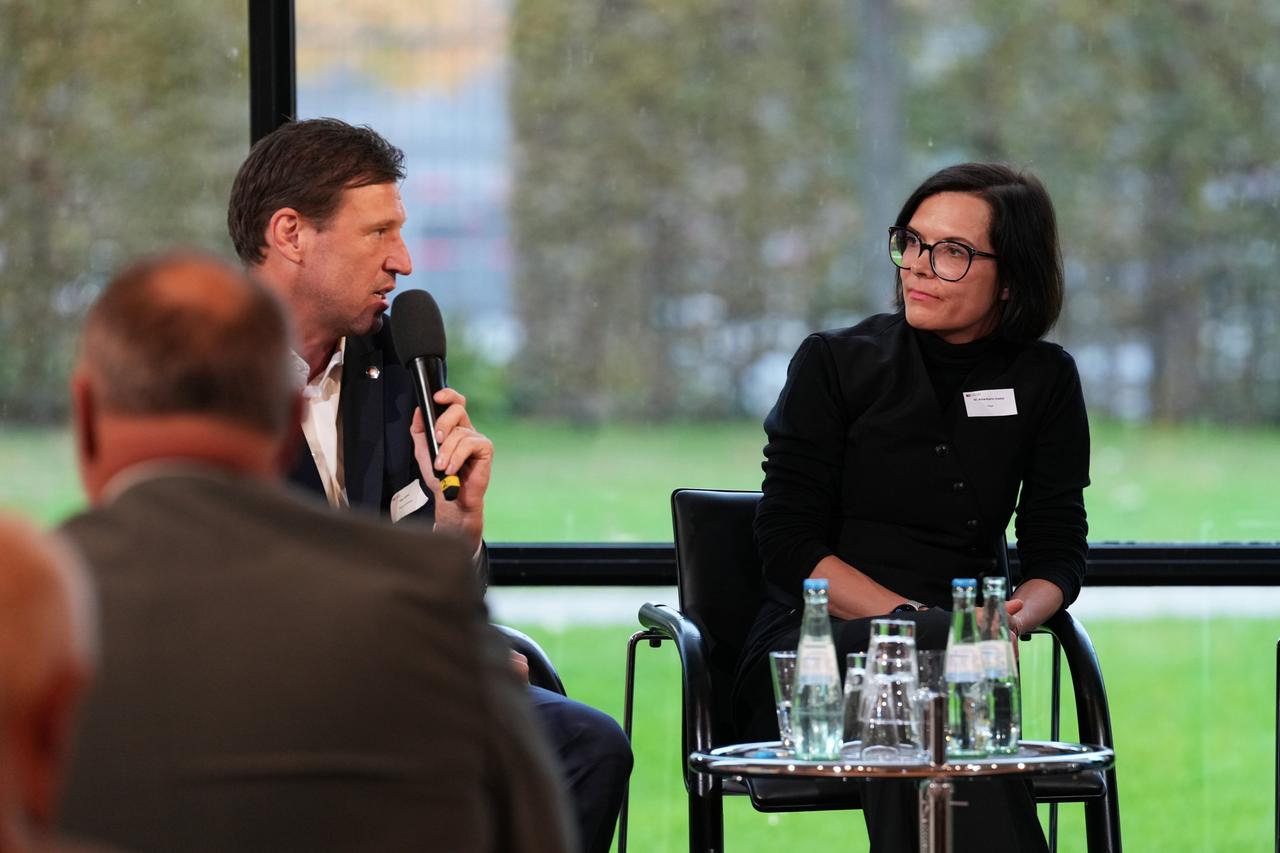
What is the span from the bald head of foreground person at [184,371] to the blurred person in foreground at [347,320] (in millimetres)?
1503

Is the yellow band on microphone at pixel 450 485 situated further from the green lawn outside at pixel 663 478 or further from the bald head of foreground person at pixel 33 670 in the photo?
the bald head of foreground person at pixel 33 670

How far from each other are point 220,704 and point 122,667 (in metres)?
0.07

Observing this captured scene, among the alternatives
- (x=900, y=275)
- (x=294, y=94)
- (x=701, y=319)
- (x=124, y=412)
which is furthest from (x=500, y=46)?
(x=124, y=412)

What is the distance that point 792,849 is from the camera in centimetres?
381

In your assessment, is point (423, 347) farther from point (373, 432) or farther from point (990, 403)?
point (990, 403)

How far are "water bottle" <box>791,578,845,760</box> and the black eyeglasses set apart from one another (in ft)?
3.20

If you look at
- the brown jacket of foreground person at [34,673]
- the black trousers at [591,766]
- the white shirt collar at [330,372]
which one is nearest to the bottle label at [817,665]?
the black trousers at [591,766]

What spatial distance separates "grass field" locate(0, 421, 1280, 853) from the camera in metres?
3.71

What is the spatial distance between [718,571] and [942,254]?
0.73 metres

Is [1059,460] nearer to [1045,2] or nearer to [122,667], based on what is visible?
[1045,2]

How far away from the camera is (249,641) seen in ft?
3.75

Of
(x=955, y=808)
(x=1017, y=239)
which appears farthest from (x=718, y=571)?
(x=1017, y=239)

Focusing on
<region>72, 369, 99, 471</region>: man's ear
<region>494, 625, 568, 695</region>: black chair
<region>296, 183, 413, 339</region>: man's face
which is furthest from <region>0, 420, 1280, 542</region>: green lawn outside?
<region>72, 369, 99, 471</region>: man's ear

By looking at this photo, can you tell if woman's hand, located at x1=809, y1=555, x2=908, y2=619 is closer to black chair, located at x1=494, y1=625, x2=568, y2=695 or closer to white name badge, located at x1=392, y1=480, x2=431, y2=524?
black chair, located at x1=494, y1=625, x2=568, y2=695
